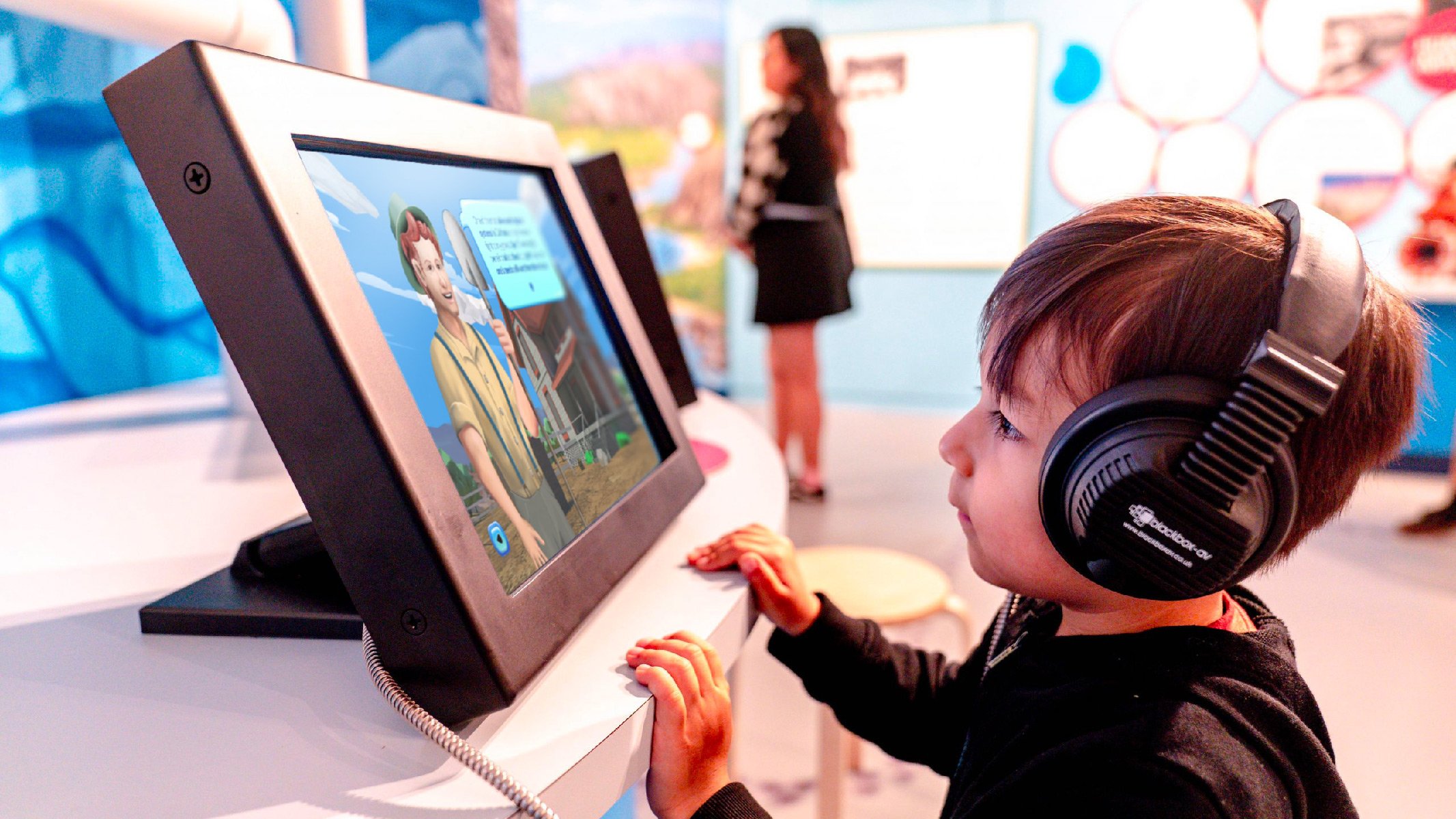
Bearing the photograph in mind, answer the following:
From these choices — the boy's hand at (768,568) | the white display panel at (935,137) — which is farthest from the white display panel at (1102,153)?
the boy's hand at (768,568)

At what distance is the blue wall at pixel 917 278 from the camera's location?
451 centimetres

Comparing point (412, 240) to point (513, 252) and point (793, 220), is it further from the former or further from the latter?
point (793, 220)

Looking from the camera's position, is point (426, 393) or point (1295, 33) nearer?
point (426, 393)

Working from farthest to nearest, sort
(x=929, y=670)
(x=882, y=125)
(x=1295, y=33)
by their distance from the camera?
1. (x=882, y=125)
2. (x=1295, y=33)
3. (x=929, y=670)

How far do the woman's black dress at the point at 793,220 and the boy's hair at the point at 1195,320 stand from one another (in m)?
2.76

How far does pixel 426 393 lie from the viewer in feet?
1.52

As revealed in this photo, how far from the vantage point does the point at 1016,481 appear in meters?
0.57

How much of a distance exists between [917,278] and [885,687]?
4.41 m

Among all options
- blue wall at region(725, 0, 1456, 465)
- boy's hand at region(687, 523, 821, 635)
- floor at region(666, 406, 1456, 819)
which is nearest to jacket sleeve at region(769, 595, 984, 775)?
boy's hand at region(687, 523, 821, 635)

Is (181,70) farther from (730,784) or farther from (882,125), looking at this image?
(882,125)

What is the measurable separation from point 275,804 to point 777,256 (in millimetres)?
3147

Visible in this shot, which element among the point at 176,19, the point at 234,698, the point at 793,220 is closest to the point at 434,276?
the point at 234,698

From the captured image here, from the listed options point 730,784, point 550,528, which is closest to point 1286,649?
point 730,784

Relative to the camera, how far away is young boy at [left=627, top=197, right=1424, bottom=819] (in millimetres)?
487
